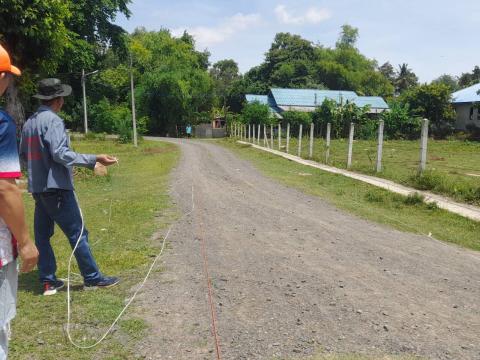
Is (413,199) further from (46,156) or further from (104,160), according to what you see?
(46,156)

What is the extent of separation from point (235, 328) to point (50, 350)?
1314 mm

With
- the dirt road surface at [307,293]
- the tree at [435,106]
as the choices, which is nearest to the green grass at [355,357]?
the dirt road surface at [307,293]

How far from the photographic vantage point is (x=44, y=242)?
14.0ft

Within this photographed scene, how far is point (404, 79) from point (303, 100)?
39.4 meters

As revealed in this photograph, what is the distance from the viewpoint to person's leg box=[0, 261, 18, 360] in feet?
7.66

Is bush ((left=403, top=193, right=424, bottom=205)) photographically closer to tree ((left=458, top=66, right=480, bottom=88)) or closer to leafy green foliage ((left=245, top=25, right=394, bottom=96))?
leafy green foliage ((left=245, top=25, right=394, bottom=96))

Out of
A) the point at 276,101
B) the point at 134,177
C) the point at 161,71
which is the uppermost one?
the point at 161,71

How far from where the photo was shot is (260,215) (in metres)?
8.04

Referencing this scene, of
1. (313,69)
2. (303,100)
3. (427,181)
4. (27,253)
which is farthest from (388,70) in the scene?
(27,253)

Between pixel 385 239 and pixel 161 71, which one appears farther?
pixel 161 71

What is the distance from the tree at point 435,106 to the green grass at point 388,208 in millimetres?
30951

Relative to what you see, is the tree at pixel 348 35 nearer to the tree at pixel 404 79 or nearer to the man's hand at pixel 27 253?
the tree at pixel 404 79

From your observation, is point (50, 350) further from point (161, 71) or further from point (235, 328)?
point (161, 71)

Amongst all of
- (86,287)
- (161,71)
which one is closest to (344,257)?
(86,287)
